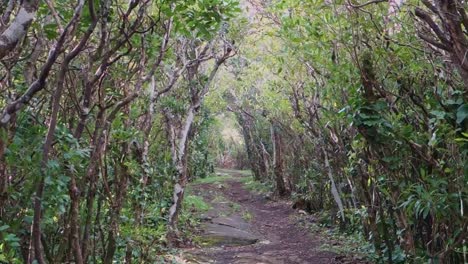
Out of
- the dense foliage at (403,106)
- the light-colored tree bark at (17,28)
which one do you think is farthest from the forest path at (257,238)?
the light-colored tree bark at (17,28)

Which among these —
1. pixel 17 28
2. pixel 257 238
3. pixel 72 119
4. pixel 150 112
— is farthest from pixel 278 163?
pixel 17 28

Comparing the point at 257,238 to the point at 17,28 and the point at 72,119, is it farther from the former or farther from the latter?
the point at 17,28

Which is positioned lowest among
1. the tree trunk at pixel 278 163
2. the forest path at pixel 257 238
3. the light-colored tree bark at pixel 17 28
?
the forest path at pixel 257 238

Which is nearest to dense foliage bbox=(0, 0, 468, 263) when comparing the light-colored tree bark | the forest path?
the light-colored tree bark

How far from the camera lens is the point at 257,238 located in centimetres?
1202

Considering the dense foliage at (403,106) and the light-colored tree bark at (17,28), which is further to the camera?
the dense foliage at (403,106)

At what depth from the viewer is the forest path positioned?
9.39m

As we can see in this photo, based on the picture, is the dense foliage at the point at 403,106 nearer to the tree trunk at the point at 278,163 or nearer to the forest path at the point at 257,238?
the forest path at the point at 257,238

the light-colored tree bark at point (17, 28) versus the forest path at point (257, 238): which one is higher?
the light-colored tree bark at point (17, 28)

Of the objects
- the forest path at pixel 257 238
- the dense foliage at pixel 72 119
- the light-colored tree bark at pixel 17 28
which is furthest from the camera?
the forest path at pixel 257 238

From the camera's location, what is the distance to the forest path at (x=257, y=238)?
9.39 meters

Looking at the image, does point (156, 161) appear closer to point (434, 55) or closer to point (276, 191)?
point (434, 55)

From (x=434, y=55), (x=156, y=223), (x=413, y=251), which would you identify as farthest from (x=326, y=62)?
(x=156, y=223)

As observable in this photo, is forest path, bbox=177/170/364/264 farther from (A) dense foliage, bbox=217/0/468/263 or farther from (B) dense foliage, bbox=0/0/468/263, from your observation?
(A) dense foliage, bbox=217/0/468/263
